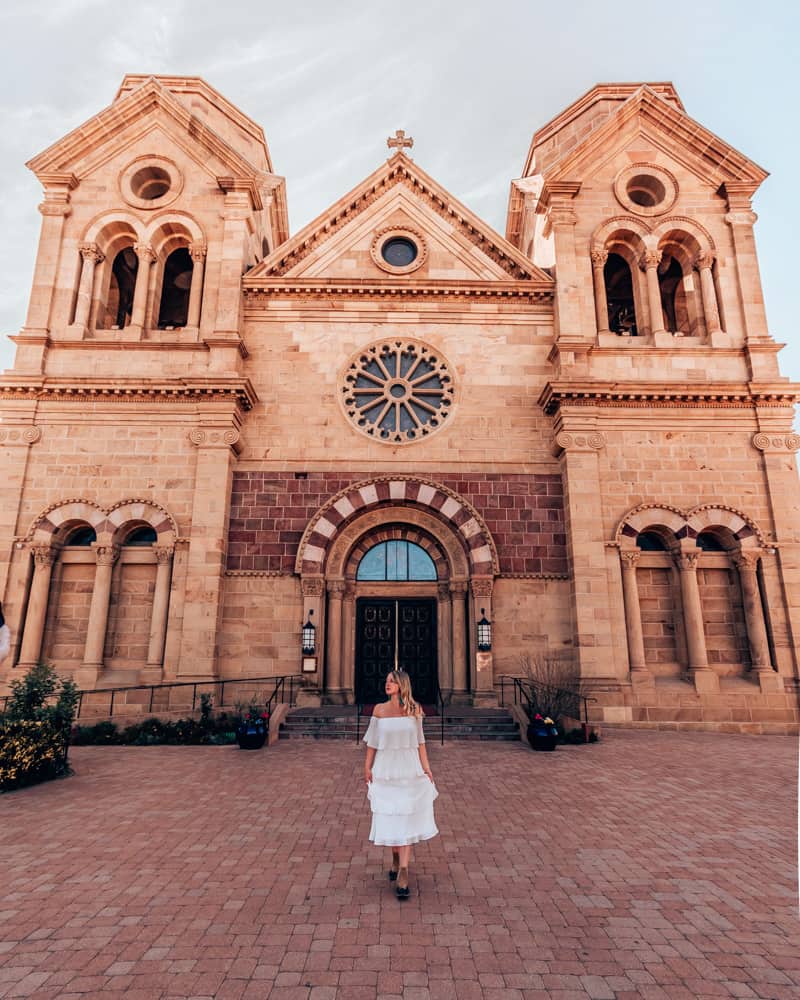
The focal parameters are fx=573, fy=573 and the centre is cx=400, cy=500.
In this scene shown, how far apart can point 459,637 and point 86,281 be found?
1663 cm

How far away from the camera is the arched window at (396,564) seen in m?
17.8

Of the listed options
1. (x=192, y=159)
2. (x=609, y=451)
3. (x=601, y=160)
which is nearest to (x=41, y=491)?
(x=192, y=159)

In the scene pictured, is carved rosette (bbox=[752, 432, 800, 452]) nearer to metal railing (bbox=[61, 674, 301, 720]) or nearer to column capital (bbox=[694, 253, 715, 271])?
column capital (bbox=[694, 253, 715, 271])

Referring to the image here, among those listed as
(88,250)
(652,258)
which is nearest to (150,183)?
(88,250)

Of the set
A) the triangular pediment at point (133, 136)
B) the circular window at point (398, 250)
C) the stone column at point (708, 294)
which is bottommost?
the stone column at point (708, 294)

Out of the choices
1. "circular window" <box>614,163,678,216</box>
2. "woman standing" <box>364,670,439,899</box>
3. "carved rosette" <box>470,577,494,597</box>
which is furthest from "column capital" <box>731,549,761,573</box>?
"woman standing" <box>364,670,439,899</box>

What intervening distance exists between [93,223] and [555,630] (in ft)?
65.5

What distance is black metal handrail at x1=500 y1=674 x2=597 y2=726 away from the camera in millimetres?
14641

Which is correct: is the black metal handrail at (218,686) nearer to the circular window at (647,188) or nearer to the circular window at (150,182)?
the circular window at (150,182)

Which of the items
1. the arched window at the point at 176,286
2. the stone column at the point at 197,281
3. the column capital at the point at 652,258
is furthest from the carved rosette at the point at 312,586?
the column capital at the point at 652,258

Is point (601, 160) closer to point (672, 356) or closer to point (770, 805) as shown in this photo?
point (672, 356)

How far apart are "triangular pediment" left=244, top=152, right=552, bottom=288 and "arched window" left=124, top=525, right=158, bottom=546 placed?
356 inches

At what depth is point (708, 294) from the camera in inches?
742

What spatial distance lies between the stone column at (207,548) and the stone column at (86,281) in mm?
5900
